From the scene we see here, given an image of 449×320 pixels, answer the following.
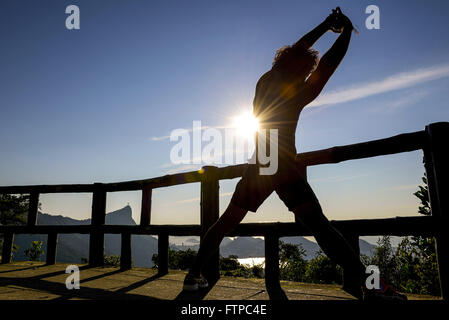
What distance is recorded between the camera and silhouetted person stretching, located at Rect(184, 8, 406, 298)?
7.07 feet

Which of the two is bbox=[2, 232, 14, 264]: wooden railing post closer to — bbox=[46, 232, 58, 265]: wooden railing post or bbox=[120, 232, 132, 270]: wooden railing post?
bbox=[46, 232, 58, 265]: wooden railing post

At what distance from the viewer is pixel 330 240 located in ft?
6.75

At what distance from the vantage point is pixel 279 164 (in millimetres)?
2295

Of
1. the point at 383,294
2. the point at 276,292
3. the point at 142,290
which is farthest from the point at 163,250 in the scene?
the point at 383,294

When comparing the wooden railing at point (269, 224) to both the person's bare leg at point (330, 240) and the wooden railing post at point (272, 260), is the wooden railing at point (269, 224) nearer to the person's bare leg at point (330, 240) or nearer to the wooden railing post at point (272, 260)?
the wooden railing post at point (272, 260)

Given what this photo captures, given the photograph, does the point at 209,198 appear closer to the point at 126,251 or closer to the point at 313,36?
the point at 126,251

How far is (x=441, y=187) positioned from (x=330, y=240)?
937mm

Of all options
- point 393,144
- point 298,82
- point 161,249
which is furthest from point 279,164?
point 161,249

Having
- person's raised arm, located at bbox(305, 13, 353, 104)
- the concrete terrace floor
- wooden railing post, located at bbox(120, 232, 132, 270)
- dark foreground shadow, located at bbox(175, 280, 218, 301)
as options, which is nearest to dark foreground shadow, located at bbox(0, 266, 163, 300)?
the concrete terrace floor

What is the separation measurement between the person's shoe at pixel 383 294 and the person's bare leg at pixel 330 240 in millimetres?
87

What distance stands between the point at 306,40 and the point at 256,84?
51 centimetres

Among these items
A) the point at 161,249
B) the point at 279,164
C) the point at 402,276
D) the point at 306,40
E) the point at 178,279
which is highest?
the point at 306,40

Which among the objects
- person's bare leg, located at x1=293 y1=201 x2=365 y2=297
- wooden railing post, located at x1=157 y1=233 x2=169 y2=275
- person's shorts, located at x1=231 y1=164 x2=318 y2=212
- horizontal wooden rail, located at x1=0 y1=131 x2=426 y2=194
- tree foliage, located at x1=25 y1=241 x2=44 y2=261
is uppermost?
horizontal wooden rail, located at x1=0 y1=131 x2=426 y2=194

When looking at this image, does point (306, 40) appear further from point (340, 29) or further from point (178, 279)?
point (178, 279)
